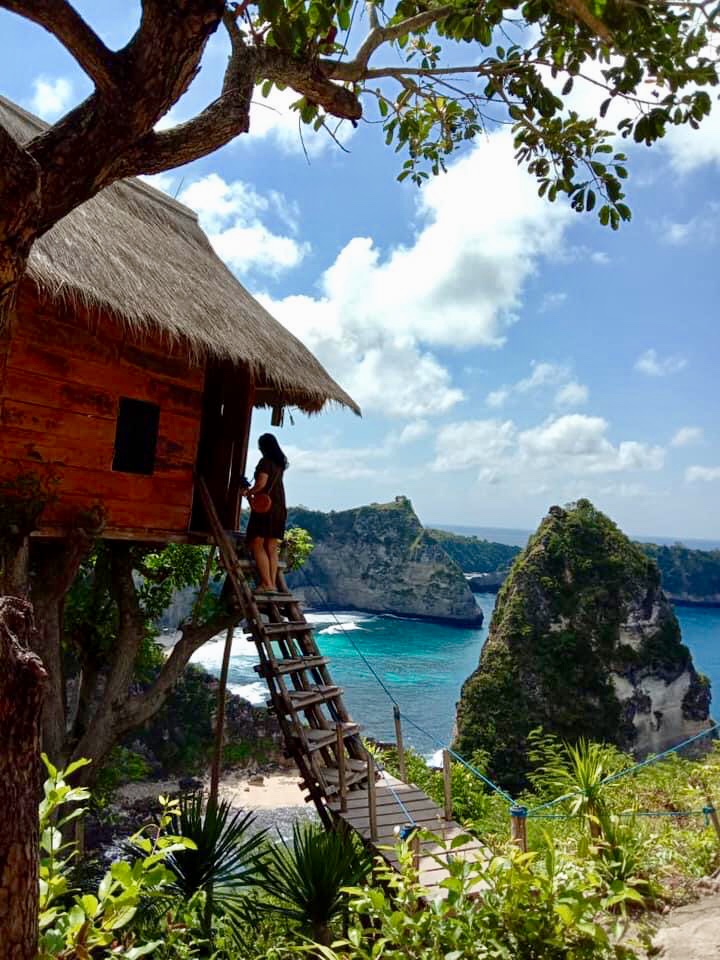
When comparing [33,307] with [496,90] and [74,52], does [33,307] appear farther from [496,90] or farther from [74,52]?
[496,90]

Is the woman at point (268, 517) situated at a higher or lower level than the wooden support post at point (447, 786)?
higher

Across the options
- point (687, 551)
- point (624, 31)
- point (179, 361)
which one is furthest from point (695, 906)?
point (687, 551)

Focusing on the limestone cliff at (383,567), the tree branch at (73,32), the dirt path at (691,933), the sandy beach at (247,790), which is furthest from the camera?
the limestone cliff at (383,567)

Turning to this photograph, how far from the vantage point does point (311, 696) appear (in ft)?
20.6

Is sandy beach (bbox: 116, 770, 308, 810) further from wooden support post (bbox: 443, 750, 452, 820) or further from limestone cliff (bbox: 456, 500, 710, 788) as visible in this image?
wooden support post (bbox: 443, 750, 452, 820)

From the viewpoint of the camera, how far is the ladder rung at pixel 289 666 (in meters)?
6.11

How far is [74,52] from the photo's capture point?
2656 mm

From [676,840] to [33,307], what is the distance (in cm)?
639

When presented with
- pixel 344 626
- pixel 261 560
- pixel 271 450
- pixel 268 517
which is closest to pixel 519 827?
pixel 261 560

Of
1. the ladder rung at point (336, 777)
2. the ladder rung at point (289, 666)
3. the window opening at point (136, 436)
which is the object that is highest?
the window opening at point (136, 436)

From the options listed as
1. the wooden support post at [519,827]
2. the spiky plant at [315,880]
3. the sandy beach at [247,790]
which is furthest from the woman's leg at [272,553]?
the sandy beach at [247,790]

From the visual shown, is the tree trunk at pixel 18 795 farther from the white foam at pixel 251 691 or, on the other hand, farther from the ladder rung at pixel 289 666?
the white foam at pixel 251 691

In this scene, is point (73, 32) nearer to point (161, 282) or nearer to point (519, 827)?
point (161, 282)

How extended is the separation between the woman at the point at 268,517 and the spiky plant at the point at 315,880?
2.77m
